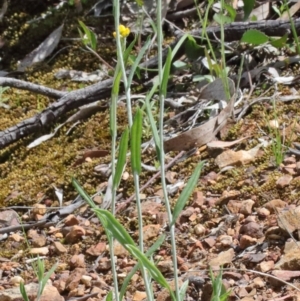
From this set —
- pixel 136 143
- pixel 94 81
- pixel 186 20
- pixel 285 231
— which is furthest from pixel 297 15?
pixel 136 143

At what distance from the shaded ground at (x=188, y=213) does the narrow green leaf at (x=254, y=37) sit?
15 centimetres

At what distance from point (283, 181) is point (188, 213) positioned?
0.28 m

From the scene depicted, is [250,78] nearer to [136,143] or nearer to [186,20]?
[186,20]

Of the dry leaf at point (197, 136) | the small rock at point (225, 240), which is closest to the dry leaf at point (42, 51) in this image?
the dry leaf at point (197, 136)

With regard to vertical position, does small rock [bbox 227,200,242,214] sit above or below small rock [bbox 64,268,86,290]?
above

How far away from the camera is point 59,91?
9.04 feet

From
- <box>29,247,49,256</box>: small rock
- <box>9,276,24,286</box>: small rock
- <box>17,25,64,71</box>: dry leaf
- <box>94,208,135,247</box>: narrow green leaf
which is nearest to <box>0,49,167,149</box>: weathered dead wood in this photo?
<box>17,25,64,71</box>: dry leaf

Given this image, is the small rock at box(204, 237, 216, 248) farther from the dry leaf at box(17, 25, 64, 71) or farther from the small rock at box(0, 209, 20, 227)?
the dry leaf at box(17, 25, 64, 71)

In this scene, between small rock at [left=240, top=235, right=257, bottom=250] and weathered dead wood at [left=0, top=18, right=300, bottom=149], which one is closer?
small rock at [left=240, top=235, right=257, bottom=250]

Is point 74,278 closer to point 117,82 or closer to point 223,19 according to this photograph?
point 117,82

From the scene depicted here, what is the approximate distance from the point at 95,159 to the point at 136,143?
1.27 meters

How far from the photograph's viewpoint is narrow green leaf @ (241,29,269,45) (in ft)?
8.11

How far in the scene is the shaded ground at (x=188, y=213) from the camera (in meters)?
1.76

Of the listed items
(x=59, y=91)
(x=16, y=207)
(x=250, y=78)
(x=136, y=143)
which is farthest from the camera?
(x=59, y=91)
